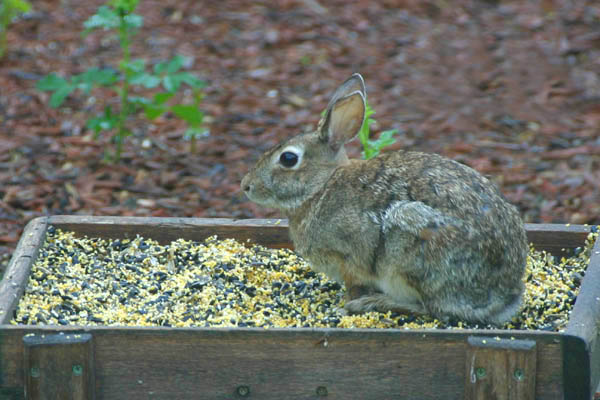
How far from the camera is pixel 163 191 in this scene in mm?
8078

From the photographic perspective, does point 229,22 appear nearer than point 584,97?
No

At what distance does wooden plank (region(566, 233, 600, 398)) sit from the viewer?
4.64 metres

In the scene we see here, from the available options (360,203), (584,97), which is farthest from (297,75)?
(360,203)

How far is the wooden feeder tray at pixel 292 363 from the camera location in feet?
14.8

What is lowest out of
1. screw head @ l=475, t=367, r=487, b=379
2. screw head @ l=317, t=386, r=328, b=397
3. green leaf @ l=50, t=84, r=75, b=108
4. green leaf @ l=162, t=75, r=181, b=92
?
green leaf @ l=50, t=84, r=75, b=108

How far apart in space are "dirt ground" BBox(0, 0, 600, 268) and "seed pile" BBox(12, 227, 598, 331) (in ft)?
5.53

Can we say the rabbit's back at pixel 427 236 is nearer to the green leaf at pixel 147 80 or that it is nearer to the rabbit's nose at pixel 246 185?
the rabbit's nose at pixel 246 185

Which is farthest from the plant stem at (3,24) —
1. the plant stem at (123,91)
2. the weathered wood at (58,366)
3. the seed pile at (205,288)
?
the weathered wood at (58,366)

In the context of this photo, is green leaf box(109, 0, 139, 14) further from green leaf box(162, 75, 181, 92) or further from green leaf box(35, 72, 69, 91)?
green leaf box(35, 72, 69, 91)

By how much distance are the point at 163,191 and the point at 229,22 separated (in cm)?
333

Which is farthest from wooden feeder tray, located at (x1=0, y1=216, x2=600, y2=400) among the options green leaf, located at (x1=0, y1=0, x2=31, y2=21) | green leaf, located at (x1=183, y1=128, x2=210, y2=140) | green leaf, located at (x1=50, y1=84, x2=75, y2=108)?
green leaf, located at (x1=0, y1=0, x2=31, y2=21)

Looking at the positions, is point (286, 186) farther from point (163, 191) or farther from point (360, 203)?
point (163, 191)

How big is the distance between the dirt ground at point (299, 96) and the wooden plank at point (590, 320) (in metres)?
2.50

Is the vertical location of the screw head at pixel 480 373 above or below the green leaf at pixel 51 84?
above
